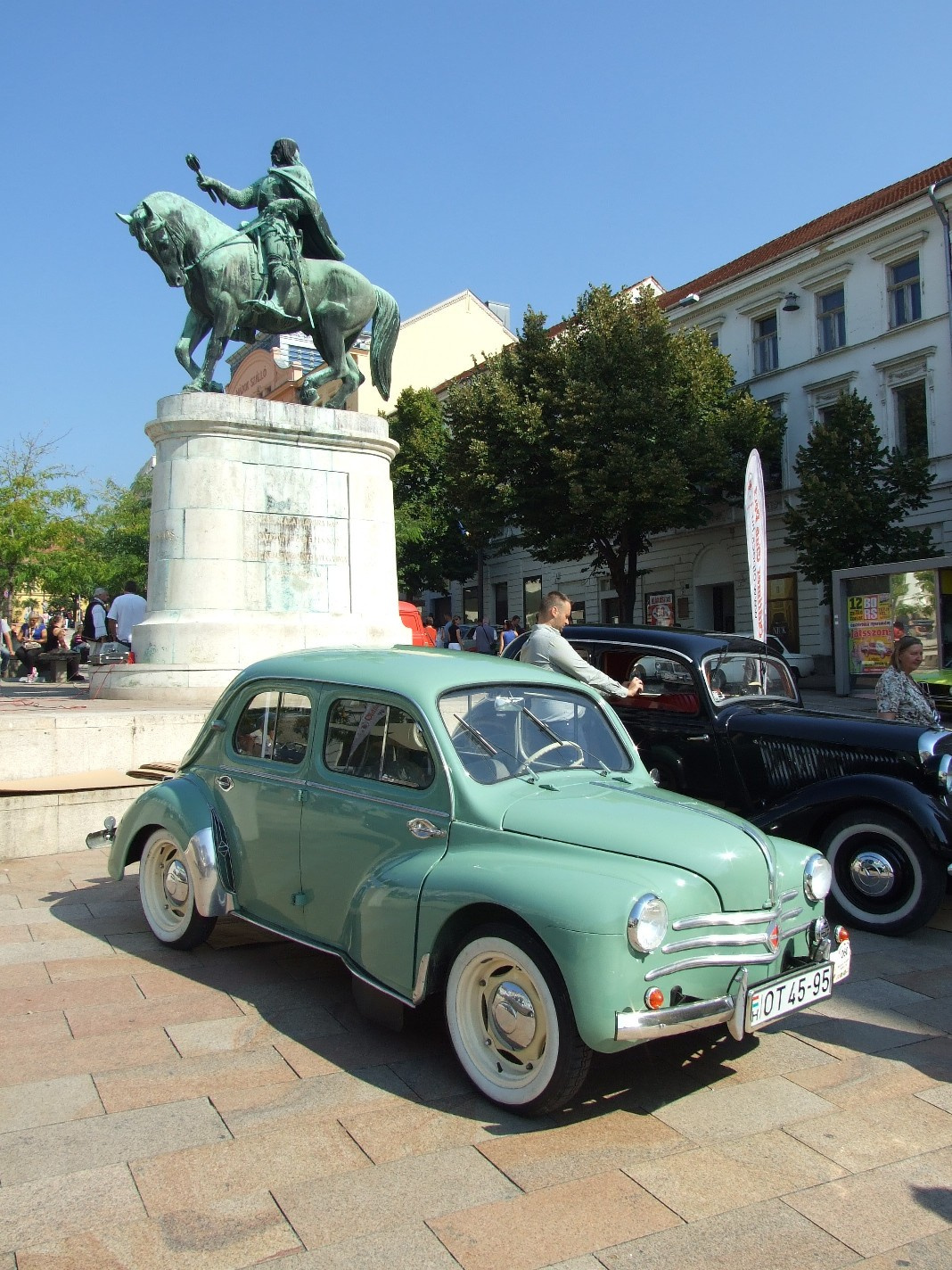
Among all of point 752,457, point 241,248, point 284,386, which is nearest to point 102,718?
point 241,248

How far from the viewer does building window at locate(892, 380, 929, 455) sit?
94.4 feet

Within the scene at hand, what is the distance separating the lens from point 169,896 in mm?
5203

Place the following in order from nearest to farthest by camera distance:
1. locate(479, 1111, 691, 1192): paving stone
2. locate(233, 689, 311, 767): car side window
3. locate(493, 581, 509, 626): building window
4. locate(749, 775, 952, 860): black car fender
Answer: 1. locate(479, 1111, 691, 1192): paving stone
2. locate(233, 689, 311, 767): car side window
3. locate(749, 775, 952, 860): black car fender
4. locate(493, 581, 509, 626): building window

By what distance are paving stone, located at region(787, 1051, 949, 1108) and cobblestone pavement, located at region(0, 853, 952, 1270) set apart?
0.01m

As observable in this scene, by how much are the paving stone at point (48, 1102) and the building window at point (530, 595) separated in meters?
40.9

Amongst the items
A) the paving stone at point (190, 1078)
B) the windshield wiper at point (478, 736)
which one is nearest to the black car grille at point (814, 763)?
the windshield wiper at point (478, 736)

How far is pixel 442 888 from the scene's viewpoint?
364 cm

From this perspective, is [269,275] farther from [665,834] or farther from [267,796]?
[665,834]

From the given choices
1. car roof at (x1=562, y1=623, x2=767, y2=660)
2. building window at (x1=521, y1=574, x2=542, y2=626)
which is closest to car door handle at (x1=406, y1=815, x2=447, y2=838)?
car roof at (x1=562, y1=623, x2=767, y2=660)

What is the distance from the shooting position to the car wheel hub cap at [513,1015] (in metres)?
3.44

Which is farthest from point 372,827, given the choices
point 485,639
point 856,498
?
point 856,498

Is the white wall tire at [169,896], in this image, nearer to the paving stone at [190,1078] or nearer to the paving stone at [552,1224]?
the paving stone at [190,1078]

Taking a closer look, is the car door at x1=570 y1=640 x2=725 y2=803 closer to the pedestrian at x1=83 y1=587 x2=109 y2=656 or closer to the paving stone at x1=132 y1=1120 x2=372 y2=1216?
the paving stone at x1=132 y1=1120 x2=372 y2=1216

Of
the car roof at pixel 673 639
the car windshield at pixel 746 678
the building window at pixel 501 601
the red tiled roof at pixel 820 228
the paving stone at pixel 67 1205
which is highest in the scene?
the red tiled roof at pixel 820 228
